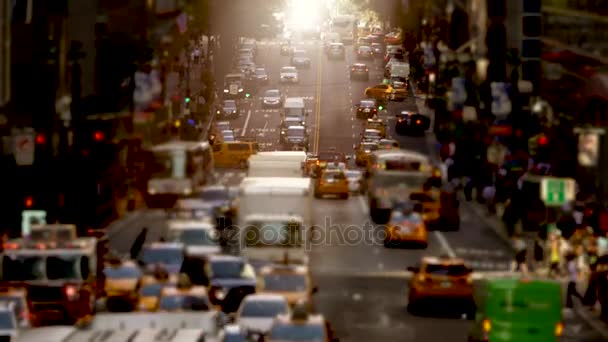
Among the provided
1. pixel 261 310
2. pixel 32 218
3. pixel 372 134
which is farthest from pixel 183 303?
pixel 372 134

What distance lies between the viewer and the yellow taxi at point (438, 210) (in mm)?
65438

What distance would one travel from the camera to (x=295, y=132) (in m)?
104

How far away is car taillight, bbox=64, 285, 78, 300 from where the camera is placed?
35406 mm

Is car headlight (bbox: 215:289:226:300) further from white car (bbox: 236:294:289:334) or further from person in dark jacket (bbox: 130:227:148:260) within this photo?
person in dark jacket (bbox: 130:227:148:260)

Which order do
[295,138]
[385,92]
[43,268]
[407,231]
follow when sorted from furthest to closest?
1. [385,92]
2. [295,138]
3. [407,231]
4. [43,268]

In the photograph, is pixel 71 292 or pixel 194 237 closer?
pixel 71 292

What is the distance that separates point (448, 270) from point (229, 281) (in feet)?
19.6

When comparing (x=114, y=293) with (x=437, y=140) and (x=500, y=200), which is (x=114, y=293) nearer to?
(x=500, y=200)

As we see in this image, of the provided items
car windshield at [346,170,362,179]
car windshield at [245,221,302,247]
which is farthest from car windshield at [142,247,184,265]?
car windshield at [346,170,362,179]

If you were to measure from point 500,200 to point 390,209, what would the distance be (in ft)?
20.0

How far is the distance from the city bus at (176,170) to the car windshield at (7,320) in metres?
36.5

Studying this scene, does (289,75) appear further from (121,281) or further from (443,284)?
(121,281)

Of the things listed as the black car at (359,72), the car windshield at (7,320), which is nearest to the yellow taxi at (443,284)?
the car windshield at (7,320)

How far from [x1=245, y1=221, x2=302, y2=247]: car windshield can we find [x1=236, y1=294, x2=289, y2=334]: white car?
12.6m
